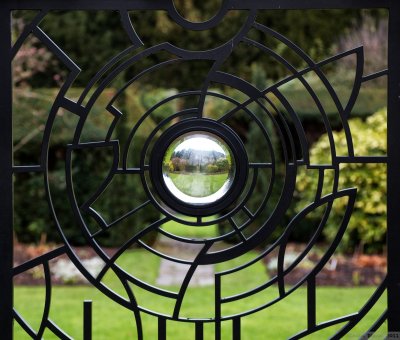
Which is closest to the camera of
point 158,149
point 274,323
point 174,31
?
point 158,149

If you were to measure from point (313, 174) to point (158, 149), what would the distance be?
541cm

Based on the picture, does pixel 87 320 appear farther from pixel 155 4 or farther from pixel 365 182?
pixel 365 182

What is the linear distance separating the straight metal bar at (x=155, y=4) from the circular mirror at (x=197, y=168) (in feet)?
1.49

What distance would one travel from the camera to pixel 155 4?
7.46 ft

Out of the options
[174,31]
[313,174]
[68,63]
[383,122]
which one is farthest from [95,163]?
[68,63]

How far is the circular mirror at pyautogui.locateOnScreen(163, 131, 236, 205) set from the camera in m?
2.24

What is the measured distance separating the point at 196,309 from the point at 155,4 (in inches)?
143

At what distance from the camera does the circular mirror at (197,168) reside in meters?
2.24

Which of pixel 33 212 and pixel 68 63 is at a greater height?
pixel 68 63
